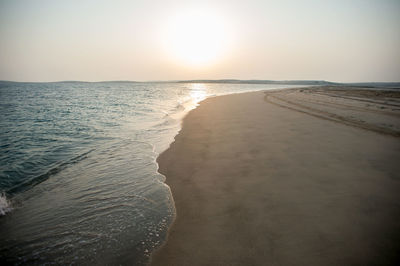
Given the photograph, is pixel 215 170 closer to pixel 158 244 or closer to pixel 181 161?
pixel 181 161

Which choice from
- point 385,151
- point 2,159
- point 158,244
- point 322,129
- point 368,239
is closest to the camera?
point 368,239

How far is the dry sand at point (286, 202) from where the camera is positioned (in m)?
2.63

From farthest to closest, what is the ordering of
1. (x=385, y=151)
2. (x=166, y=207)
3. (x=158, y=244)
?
(x=385, y=151) → (x=166, y=207) → (x=158, y=244)

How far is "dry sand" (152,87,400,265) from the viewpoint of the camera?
2.63 m

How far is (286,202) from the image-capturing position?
12.3 feet

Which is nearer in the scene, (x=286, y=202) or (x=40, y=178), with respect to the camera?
(x=286, y=202)

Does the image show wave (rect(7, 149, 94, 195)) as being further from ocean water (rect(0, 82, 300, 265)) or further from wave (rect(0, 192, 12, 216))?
wave (rect(0, 192, 12, 216))

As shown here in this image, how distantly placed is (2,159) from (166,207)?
25.1 feet

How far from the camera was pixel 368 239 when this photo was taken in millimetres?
2758

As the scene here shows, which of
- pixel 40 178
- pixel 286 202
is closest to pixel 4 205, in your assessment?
pixel 40 178

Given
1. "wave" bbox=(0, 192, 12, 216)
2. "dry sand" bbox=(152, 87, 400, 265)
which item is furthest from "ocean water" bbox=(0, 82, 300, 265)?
"dry sand" bbox=(152, 87, 400, 265)

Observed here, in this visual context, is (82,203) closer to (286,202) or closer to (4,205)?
(4,205)

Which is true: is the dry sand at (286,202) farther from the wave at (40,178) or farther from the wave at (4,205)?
the wave at (4,205)

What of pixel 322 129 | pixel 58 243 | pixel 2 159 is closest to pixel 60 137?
pixel 2 159
